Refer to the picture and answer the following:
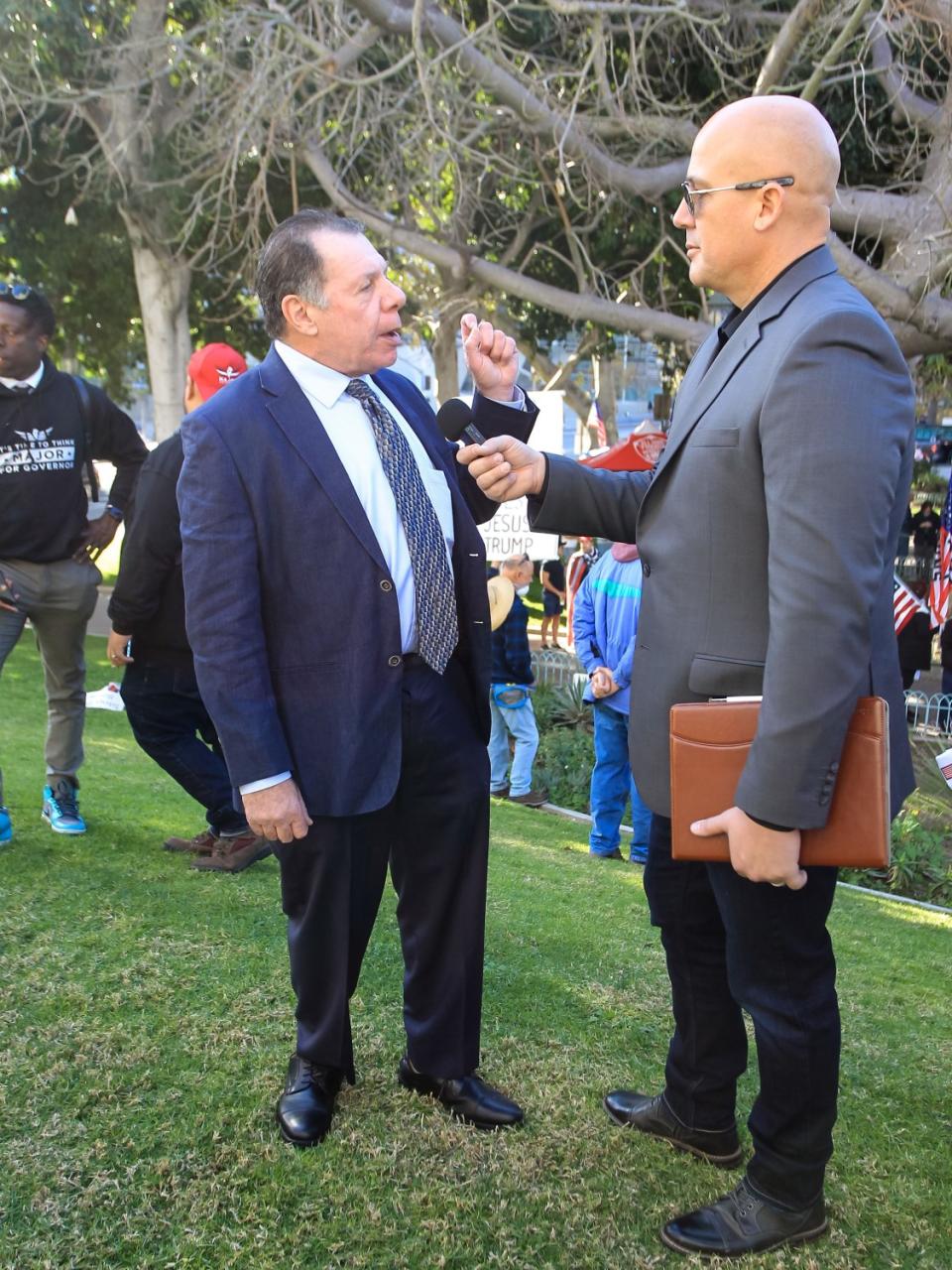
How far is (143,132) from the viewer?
13.7 metres

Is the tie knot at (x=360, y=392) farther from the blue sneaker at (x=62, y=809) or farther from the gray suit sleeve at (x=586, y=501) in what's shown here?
the blue sneaker at (x=62, y=809)

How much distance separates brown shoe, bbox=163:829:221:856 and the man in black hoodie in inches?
17.4

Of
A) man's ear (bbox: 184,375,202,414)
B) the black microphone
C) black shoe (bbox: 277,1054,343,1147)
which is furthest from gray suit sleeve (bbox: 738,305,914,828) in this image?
man's ear (bbox: 184,375,202,414)

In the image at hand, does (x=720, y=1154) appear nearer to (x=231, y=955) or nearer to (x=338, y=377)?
(x=231, y=955)

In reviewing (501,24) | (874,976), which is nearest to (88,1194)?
(874,976)

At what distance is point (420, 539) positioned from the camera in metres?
2.93

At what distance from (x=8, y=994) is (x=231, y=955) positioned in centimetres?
72

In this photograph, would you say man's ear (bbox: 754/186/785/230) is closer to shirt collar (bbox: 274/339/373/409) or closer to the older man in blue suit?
the older man in blue suit

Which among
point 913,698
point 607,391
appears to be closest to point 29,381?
point 913,698

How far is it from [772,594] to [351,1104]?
72.2 inches

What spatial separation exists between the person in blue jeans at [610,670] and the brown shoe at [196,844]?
2572 mm

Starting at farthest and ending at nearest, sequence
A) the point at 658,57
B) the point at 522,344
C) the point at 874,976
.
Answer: the point at 522,344 < the point at 658,57 < the point at 874,976

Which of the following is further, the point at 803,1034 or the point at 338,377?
the point at 338,377

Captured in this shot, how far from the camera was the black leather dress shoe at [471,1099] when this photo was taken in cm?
299
